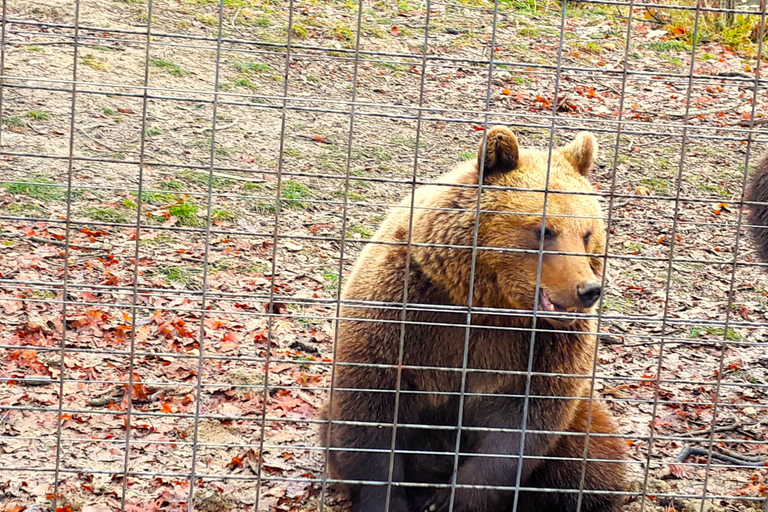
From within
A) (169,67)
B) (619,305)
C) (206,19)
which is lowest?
(619,305)

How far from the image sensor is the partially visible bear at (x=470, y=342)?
396 centimetres

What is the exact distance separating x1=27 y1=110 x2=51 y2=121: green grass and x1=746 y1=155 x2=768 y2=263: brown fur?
6682 millimetres

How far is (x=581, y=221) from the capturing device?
3.94 m

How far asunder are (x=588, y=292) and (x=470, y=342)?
0.83 m

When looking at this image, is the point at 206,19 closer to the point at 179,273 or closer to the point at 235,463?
the point at 179,273

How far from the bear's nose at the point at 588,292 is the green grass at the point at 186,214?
457cm

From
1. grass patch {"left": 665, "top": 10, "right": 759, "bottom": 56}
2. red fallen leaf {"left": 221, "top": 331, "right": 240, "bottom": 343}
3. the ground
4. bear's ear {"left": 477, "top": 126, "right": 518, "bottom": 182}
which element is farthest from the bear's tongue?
grass patch {"left": 665, "top": 10, "right": 759, "bottom": 56}

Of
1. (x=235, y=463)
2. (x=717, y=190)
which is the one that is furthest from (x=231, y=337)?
(x=717, y=190)

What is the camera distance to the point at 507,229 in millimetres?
3961

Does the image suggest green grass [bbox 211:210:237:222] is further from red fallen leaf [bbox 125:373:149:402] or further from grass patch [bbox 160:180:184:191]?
red fallen leaf [bbox 125:373:149:402]

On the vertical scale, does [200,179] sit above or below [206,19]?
below

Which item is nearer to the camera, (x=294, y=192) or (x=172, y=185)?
(x=172, y=185)

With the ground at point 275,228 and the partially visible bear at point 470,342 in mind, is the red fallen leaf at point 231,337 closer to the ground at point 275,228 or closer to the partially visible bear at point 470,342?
the ground at point 275,228

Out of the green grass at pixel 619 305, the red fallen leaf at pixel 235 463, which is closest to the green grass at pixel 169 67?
the green grass at pixel 619 305
